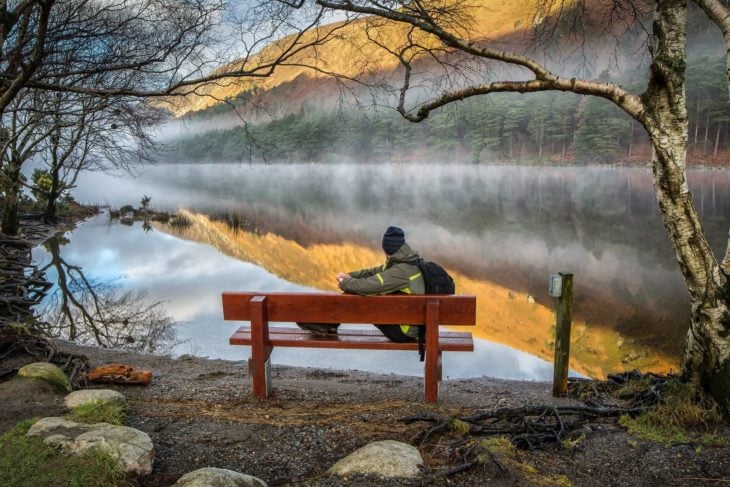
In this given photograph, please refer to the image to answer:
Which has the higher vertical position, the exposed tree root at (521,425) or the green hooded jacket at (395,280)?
the green hooded jacket at (395,280)

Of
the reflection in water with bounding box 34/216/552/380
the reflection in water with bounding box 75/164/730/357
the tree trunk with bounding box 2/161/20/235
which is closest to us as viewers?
the reflection in water with bounding box 34/216/552/380

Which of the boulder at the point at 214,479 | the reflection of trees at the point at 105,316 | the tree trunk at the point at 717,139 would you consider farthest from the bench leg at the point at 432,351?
the tree trunk at the point at 717,139

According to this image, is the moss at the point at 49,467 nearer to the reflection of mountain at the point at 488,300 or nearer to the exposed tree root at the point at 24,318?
the exposed tree root at the point at 24,318

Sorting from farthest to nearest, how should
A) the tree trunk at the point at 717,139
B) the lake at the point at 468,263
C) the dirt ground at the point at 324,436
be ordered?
the tree trunk at the point at 717,139, the lake at the point at 468,263, the dirt ground at the point at 324,436

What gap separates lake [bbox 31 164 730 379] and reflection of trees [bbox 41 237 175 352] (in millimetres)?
157

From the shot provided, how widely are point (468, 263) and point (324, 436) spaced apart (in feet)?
57.9

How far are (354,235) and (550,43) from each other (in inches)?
889

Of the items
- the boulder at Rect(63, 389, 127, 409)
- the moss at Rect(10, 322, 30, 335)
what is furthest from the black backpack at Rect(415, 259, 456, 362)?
the moss at Rect(10, 322, 30, 335)

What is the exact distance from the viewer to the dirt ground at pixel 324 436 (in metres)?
3.83

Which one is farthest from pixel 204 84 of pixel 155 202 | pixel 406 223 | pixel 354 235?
pixel 155 202

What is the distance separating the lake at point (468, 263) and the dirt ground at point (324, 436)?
2.90 meters

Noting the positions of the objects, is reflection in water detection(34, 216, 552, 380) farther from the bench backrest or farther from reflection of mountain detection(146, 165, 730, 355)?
reflection of mountain detection(146, 165, 730, 355)

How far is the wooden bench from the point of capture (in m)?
5.34

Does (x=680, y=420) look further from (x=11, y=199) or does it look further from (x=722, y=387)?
(x=11, y=199)
